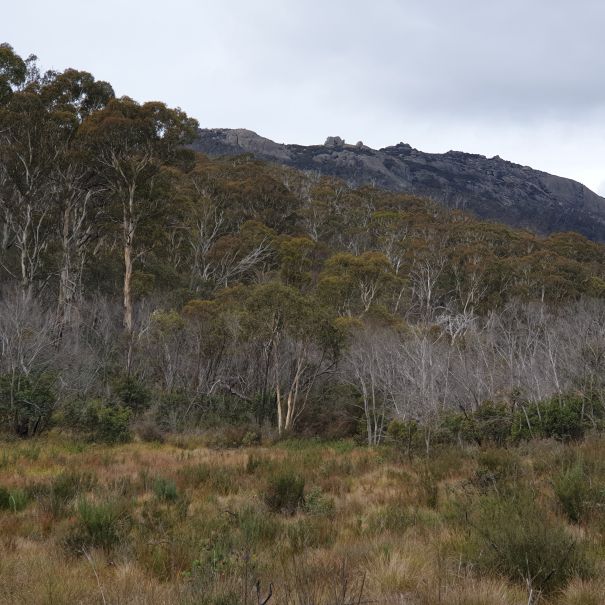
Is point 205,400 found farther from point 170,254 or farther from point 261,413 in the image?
point 170,254

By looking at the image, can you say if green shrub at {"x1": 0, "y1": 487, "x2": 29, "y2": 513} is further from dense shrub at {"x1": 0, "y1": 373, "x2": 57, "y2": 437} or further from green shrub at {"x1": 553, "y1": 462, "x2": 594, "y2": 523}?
dense shrub at {"x1": 0, "y1": 373, "x2": 57, "y2": 437}

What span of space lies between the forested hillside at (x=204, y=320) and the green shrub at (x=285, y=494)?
6.98 m

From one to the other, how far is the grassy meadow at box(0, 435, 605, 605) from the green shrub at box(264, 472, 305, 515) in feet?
0.05

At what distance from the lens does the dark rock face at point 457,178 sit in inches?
4360

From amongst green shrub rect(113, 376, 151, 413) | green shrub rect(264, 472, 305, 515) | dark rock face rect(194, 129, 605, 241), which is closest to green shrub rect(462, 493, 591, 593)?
green shrub rect(264, 472, 305, 515)

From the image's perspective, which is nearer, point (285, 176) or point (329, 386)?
point (329, 386)

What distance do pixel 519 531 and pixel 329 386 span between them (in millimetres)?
20237

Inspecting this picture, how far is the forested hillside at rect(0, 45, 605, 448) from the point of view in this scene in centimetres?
1545

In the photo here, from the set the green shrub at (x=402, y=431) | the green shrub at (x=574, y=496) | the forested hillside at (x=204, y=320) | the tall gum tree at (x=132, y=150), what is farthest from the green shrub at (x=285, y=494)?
the tall gum tree at (x=132, y=150)

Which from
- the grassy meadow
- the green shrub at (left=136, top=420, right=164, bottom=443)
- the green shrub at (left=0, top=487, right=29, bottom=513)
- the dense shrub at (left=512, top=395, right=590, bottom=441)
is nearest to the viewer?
the grassy meadow

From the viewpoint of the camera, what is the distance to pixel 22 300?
1872 centimetres

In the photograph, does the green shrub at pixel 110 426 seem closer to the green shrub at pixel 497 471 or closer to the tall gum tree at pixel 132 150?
the tall gum tree at pixel 132 150

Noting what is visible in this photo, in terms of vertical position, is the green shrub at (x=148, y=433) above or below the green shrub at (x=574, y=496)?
below

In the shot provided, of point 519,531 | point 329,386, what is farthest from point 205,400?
point 519,531
